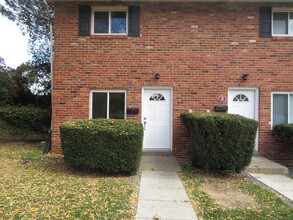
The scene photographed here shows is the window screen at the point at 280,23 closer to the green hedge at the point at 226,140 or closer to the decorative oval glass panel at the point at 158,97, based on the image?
the green hedge at the point at 226,140

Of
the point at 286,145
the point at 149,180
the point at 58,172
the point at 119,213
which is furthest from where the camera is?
the point at 286,145

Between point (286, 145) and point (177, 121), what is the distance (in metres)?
3.70

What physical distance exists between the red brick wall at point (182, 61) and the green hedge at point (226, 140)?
1.95m

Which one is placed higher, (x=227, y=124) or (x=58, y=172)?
(x=227, y=124)

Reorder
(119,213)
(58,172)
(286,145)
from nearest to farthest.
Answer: (119,213) < (58,172) < (286,145)

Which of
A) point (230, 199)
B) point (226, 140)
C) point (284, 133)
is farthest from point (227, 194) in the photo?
point (284, 133)

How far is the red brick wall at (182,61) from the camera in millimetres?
7770

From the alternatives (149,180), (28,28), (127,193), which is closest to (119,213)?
(127,193)

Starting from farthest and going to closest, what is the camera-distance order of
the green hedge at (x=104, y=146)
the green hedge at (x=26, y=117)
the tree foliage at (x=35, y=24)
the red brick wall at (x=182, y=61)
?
the tree foliage at (x=35, y=24)
the green hedge at (x=26, y=117)
the red brick wall at (x=182, y=61)
the green hedge at (x=104, y=146)

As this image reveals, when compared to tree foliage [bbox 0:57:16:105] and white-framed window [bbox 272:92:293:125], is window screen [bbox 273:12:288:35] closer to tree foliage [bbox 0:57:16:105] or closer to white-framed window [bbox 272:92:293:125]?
white-framed window [bbox 272:92:293:125]

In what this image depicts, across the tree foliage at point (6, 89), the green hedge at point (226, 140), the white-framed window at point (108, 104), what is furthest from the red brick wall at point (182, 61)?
the tree foliage at point (6, 89)

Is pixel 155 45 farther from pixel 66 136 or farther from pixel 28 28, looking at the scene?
pixel 28 28

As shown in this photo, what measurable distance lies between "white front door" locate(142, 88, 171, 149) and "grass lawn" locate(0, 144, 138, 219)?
2.56m

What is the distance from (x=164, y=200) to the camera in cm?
432
